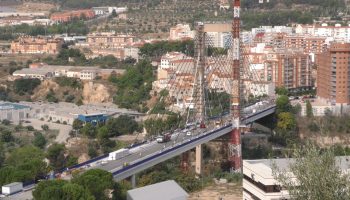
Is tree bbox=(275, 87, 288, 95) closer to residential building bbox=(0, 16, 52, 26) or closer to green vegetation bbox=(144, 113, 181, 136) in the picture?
green vegetation bbox=(144, 113, 181, 136)

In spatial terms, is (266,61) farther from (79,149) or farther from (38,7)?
(38,7)

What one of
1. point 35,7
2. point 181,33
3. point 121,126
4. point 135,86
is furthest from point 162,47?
point 35,7

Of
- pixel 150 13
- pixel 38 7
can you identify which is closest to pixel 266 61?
pixel 150 13

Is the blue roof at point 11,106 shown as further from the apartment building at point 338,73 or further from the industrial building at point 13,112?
the apartment building at point 338,73

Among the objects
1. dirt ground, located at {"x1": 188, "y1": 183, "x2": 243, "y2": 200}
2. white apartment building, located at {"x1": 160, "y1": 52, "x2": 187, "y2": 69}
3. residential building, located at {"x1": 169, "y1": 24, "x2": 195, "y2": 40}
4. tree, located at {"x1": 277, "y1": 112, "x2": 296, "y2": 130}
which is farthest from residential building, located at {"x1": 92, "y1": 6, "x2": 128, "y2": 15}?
dirt ground, located at {"x1": 188, "y1": 183, "x2": 243, "y2": 200}

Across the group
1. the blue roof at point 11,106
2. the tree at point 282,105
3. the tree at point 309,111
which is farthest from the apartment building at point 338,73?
the blue roof at point 11,106

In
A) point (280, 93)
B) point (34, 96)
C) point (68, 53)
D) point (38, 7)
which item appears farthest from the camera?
point (38, 7)
